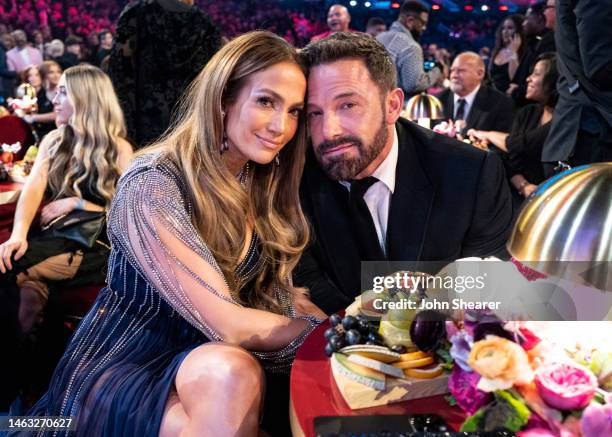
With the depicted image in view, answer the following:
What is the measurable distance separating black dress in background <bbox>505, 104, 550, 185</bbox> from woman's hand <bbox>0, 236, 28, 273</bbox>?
2785mm

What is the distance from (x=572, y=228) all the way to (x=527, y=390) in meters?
0.24

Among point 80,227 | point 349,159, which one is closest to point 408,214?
point 349,159

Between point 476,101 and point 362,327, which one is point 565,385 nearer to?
point 362,327

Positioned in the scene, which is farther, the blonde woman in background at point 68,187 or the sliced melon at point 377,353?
the blonde woman in background at point 68,187

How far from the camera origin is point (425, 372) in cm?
112

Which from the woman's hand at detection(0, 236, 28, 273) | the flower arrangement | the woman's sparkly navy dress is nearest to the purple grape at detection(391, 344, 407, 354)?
the flower arrangement

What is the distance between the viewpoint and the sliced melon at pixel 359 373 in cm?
110

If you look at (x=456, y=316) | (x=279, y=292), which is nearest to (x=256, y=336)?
(x=279, y=292)

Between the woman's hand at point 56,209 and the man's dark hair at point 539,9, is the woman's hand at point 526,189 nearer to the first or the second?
the man's dark hair at point 539,9

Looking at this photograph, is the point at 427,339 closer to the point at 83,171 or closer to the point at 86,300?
the point at 86,300

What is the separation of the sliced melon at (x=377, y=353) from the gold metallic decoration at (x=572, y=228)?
0.31 m

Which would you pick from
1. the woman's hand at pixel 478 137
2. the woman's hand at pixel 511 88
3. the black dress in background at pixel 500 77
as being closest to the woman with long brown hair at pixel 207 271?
the woman's hand at pixel 478 137

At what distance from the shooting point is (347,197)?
6.72ft

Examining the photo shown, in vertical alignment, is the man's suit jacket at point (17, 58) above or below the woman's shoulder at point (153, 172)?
below
